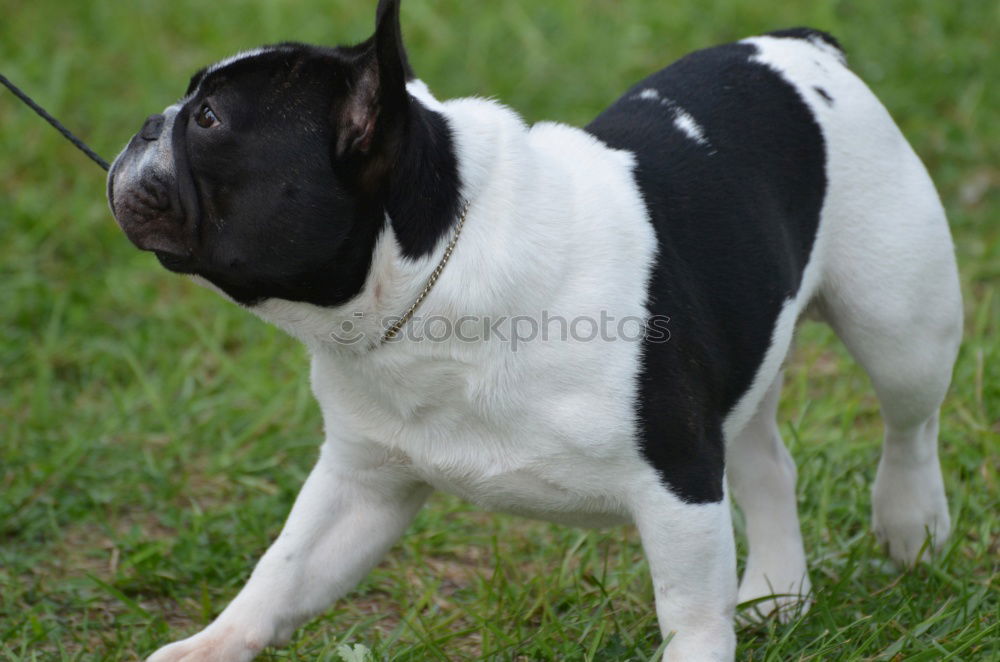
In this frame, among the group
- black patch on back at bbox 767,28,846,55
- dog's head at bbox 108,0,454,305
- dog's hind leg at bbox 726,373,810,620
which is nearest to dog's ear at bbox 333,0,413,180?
dog's head at bbox 108,0,454,305

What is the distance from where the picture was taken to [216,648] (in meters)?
3.15

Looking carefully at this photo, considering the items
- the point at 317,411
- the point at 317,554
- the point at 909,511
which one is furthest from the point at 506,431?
the point at 317,411

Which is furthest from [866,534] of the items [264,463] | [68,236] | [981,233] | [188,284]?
[68,236]

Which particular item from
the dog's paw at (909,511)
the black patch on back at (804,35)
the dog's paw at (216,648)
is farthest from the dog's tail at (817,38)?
the dog's paw at (216,648)

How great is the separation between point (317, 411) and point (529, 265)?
2.60 meters

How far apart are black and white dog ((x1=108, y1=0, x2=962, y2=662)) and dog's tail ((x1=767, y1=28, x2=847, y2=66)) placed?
19 cm

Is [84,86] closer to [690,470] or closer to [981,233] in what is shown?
[981,233]

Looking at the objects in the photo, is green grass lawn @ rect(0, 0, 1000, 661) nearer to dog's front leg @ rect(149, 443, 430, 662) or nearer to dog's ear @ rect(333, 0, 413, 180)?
dog's front leg @ rect(149, 443, 430, 662)

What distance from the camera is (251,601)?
10.5 ft

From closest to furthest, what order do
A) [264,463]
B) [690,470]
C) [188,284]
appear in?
[690,470] → [264,463] → [188,284]

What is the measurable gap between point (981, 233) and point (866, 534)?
2893 mm

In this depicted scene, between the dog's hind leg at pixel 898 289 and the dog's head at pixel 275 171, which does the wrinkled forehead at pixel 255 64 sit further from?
the dog's hind leg at pixel 898 289
